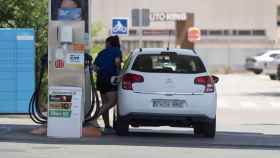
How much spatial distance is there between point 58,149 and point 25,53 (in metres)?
5.99

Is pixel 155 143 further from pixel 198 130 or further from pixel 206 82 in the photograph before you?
pixel 198 130

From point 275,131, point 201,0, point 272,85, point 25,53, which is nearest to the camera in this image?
point 275,131

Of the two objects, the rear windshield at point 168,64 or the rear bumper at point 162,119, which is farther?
the rear windshield at point 168,64

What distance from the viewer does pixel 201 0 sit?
59.9 meters

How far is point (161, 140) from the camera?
51.4 ft

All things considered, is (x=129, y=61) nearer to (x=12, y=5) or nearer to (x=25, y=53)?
(x=25, y=53)

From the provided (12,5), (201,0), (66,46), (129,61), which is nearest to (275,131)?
(129,61)

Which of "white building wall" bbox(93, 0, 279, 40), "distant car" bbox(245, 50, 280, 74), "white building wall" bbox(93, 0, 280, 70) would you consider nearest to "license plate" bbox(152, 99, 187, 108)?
"distant car" bbox(245, 50, 280, 74)

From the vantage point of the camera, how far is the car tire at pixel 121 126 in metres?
15.6

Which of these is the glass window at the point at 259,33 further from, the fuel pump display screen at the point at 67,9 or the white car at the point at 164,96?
the fuel pump display screen at the point at 67,9

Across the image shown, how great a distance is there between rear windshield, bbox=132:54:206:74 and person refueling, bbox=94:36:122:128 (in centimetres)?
81

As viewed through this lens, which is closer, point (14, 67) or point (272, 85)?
point (14, 67)

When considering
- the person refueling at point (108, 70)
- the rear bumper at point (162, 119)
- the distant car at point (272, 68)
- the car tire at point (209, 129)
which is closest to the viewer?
the rear bumper at point (162, 119)

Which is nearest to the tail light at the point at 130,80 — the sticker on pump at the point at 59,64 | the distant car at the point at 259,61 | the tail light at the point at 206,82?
the tail light at the point at 206,82
